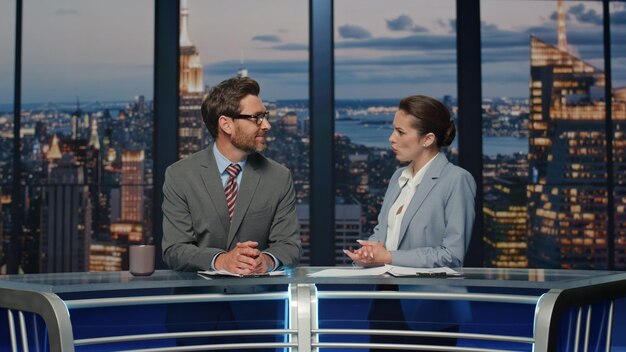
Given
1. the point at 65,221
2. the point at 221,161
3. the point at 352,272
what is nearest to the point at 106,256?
the point at 65,221

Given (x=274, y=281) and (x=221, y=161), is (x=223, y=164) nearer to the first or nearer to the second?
(x=221, y=161)

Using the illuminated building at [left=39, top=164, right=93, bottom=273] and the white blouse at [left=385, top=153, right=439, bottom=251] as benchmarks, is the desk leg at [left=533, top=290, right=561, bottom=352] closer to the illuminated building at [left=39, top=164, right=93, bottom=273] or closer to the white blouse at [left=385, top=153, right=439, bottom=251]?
the white blouse at [left=385, top=153, right=439, bottom=251]

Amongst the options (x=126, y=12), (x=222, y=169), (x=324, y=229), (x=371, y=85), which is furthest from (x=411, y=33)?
(x=222, y=169)

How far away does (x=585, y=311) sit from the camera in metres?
2.15

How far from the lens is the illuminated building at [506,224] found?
5.27m

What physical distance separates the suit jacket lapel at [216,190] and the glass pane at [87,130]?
2.77 m

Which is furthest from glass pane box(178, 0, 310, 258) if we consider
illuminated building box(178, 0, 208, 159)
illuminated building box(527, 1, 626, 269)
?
illuminated building box(527, 1, 626, 269)

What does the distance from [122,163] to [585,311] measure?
3677mm

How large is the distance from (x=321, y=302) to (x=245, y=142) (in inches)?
23.6

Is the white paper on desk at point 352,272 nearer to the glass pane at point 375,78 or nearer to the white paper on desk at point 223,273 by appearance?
the white paper on desk at point 223,273

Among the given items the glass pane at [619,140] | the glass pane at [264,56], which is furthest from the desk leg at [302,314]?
the glass pane at [619,140]

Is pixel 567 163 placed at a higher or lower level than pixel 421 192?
higher

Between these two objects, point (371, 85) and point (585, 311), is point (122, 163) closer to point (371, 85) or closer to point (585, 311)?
point (371, 85)

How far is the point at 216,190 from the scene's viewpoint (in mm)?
2551
